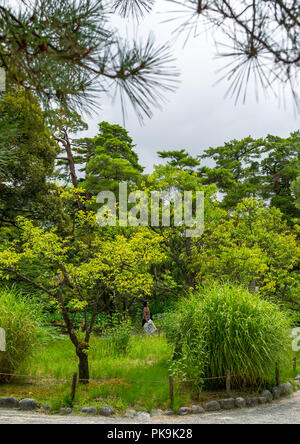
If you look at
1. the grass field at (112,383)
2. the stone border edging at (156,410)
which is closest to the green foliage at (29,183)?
the grass field at (112,383)

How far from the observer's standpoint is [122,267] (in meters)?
6.22

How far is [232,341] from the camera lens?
17.5 feet

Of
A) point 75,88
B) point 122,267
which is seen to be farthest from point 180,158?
point 75,88

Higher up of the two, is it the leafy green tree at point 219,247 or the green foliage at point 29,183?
the green foliage at point 29,183

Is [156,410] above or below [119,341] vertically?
below

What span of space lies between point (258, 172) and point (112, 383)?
16273 millimetres

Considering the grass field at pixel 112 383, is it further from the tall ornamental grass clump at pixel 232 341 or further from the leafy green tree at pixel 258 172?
the leafy green tree at pixel 258 172

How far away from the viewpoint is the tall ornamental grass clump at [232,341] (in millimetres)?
5320

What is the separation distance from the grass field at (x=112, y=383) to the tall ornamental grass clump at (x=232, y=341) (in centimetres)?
34

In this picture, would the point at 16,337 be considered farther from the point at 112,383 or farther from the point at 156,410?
the point at 156,410

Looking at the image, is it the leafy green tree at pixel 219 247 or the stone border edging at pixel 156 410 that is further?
the leafy green tree at pixel 219 247

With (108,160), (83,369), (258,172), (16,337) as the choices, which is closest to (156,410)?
(83,369)

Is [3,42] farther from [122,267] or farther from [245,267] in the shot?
[245,267]

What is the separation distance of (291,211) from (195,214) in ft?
31.7
